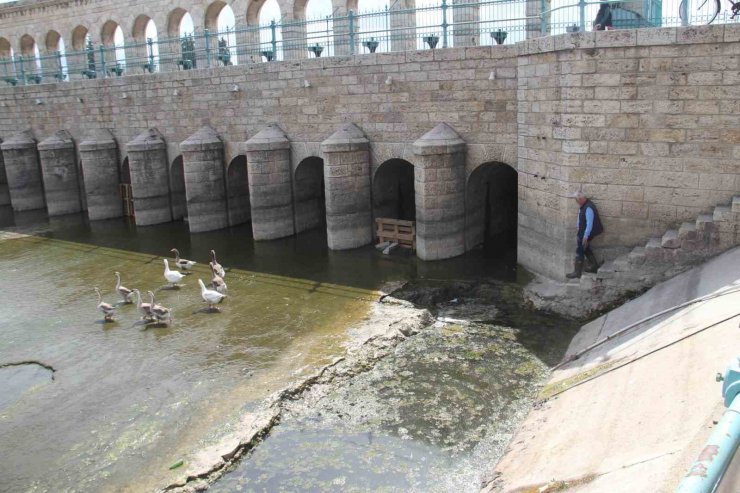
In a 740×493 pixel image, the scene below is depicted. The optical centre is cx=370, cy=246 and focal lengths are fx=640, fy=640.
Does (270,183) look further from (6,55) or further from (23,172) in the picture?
(6,55)

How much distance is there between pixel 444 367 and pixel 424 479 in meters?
2.75

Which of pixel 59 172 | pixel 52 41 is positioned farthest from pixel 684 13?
pixel 52 41

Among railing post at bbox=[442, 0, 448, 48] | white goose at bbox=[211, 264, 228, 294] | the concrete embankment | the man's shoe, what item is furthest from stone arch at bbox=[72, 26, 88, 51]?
the concrete embankment

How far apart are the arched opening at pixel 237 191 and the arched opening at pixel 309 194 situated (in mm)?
2492

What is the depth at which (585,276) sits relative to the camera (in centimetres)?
1127

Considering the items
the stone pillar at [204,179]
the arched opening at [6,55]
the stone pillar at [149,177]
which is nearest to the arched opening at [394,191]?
the stone pillar at [204,179]

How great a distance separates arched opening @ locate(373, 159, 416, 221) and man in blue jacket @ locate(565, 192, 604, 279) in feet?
21.4

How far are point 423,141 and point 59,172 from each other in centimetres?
1586

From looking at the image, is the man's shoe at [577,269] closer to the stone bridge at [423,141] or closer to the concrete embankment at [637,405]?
the stone bridge at [423,141]

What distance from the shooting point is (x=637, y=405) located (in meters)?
6.33

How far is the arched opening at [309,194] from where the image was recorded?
1852 centimetres

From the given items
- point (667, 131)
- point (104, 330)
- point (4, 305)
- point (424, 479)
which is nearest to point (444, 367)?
point (424, 479)

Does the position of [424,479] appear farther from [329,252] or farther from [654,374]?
[329,252]

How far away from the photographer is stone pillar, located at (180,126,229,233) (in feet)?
62.6
